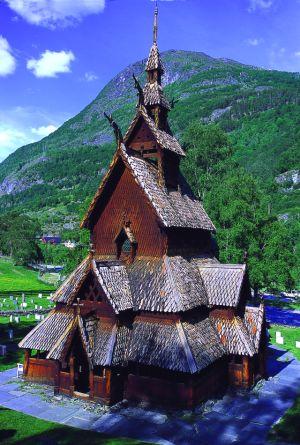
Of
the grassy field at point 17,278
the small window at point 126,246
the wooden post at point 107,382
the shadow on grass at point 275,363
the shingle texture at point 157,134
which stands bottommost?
the shadow on grass at point 275,363

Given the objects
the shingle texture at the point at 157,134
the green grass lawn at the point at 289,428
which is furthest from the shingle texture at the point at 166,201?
the green grass lawn at the point at 289,428

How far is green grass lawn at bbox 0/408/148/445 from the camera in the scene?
15.2m

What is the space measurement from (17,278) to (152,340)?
69826 mm

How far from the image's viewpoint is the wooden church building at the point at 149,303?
18594mm

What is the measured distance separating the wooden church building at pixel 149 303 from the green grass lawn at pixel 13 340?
3.49m

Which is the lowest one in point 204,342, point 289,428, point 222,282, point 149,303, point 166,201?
point 289,428

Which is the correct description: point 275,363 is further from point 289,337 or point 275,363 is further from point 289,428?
point 289,428

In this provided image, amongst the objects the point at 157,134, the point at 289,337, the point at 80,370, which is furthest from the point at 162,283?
the point at 289,337

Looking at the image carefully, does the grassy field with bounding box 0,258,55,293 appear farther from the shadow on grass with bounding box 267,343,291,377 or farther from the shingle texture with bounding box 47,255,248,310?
the shingle texture with bounding box 47,255,248,310

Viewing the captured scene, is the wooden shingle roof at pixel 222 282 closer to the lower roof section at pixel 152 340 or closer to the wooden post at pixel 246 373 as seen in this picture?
the lower roof section at pixel 152 340

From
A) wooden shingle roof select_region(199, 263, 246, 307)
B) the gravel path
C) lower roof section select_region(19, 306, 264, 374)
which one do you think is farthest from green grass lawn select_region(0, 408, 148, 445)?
wooden shingle roof select_region(199, 263, 246, 307)

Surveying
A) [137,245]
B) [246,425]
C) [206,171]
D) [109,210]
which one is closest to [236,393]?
[246,425]

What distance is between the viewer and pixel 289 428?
56.3ft

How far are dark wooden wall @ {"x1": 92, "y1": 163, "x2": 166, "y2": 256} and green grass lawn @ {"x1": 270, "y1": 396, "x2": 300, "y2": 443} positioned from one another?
902 cm
